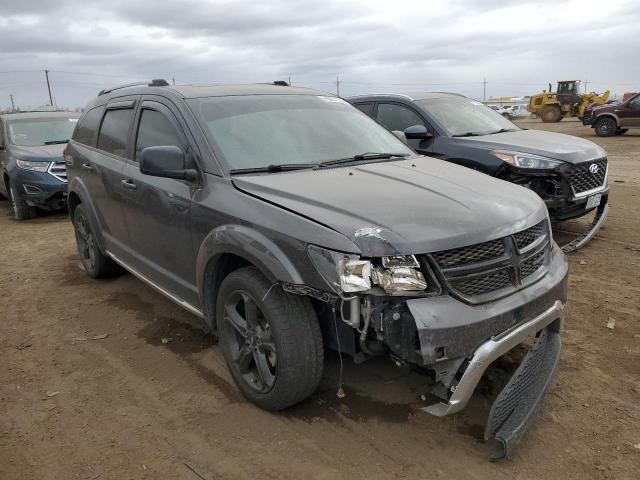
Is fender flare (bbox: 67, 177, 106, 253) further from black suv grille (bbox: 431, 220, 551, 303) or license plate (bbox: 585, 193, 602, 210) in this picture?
license plate (bbox: 585, 193, 602, 210)

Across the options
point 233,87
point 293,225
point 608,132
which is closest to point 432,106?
point 233,87

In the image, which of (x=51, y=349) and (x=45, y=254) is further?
(x=45, y=254)

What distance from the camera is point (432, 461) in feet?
8.64

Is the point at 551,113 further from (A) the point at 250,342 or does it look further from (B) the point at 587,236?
(A) the point at 250,342

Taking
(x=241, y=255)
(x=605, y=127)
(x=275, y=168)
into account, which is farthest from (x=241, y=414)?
(x=605, y=127)

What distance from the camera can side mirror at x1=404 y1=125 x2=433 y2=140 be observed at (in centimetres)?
635

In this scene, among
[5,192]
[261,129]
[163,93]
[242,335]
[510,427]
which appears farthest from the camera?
[5,192]

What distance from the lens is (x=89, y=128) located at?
16.9ft

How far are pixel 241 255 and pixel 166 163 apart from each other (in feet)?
2.62

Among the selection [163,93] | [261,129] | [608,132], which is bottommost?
[608,132]

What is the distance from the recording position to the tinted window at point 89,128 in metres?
5.00

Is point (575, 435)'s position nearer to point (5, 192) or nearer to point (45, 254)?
point (45, 254)

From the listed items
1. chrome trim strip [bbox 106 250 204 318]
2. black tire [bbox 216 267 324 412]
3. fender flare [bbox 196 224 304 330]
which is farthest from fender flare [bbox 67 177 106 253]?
black tire [bbox 216 267 324 412]

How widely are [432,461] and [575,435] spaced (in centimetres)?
81
